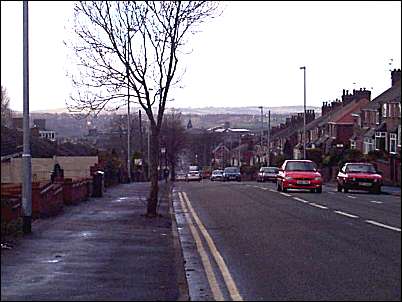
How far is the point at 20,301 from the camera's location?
845cm

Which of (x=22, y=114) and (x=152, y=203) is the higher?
(x=22, y=114)

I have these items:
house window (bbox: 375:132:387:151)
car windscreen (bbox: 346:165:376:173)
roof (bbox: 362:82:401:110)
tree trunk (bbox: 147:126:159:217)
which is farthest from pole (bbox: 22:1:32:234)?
house window (bbox: 375:132:387:151)

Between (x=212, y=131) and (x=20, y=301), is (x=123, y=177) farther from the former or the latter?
(x=212, y=131)

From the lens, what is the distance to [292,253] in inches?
542

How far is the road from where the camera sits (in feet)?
33.3

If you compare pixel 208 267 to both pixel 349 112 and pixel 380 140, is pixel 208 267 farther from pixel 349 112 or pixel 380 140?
pixel 349 112

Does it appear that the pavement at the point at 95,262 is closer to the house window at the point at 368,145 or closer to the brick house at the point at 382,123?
the brick house at the point at 382,123

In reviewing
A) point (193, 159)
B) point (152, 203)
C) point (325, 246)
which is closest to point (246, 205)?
point (152, 203)

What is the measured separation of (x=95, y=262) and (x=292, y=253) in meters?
3.68

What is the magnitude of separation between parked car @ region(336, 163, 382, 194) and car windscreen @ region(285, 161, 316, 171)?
1.83m

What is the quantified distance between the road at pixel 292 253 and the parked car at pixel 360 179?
Result: 12754mm

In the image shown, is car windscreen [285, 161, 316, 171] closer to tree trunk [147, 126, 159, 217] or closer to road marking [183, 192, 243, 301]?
tree trunk [147, 126, 159, 217]

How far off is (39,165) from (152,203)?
376 centimetres

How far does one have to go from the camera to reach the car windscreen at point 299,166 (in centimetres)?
3559
